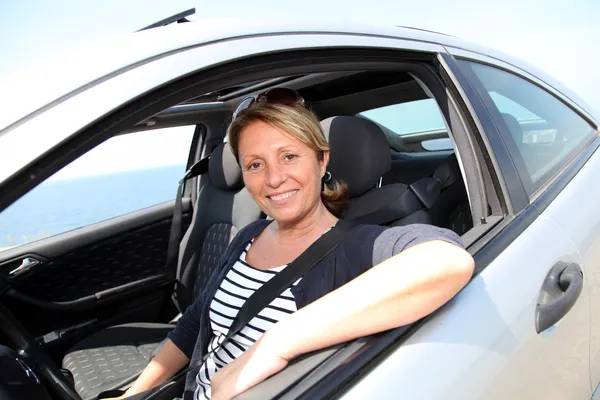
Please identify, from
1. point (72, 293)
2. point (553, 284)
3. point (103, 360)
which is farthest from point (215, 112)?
point (553, 284)

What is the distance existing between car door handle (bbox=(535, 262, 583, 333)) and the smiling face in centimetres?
72

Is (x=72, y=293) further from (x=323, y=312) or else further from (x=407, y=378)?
(x=407, y=378)

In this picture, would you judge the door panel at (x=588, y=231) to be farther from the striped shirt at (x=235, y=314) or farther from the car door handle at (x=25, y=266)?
the car door handle at (x=25, y=266)

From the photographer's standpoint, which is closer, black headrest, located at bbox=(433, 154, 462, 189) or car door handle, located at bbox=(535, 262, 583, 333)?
car door handle, located at bbox=(535, 262, 583, 333)

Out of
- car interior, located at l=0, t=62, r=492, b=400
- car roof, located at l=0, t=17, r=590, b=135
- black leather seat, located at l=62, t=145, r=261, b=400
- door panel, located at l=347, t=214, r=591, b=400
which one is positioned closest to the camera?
car roof, located at l=0, t=17, r=590, b=135

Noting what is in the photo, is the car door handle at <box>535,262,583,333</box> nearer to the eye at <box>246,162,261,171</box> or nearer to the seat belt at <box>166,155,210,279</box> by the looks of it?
the eye at <box>246,162,261,171</box>

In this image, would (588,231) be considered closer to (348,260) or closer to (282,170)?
(348,260)

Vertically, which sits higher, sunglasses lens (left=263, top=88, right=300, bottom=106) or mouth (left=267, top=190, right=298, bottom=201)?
sunglasses lens (left=263, top=88, right=300, bottom=106)

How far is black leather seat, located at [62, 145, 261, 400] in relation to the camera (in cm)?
214

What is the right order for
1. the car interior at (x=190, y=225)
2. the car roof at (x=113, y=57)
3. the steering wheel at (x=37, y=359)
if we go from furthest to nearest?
the car interior at (x=190, y=225), the steering wheel at (x=37, y=359), the car roof at (x=113, y=57)

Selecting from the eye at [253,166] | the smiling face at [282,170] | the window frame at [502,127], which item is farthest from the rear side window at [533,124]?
the eye at [253,166]

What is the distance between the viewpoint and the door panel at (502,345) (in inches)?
35.2

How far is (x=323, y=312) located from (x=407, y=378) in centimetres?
21

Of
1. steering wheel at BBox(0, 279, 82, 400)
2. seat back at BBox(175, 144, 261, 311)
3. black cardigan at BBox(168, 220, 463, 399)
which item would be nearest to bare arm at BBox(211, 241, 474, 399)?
black cardigan at BBox(168, 220, 463, 399)
